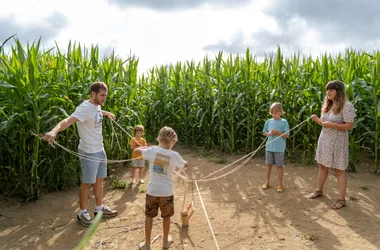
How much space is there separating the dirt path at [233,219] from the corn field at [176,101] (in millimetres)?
568

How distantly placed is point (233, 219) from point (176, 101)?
4591mm

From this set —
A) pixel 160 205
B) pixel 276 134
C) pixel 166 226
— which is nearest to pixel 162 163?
pixel 160 205

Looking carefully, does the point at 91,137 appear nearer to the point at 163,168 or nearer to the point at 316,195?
the point at 163,168

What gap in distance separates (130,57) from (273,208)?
393 centimetres

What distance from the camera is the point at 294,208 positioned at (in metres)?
4.95

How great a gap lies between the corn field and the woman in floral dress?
5.55ft

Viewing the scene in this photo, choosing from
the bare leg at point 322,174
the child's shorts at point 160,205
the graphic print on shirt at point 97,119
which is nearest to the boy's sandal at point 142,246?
the child's shorts at point 160,205

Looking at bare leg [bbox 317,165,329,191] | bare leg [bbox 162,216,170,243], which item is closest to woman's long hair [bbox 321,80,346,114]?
bare leg [bbox 317,165,329,191]

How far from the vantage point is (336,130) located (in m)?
4.75

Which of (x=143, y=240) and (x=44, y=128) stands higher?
(x=44, y=128)

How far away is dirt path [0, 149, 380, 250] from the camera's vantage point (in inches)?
161

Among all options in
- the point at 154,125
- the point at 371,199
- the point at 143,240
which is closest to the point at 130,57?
the point at 154,125

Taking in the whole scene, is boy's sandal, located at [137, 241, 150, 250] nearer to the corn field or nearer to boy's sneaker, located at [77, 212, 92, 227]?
boy's sneaker, located at [77, 212, 92, 227]

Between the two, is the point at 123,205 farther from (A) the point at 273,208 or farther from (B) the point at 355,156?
(B) the point at 355,156
